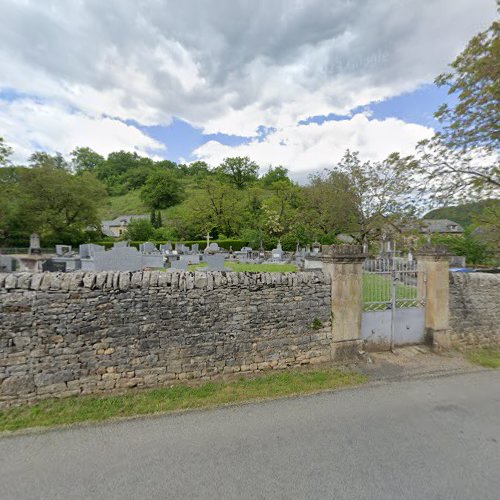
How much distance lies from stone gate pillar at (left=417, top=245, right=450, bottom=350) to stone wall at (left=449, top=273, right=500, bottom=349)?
0.38m

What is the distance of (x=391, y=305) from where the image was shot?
6.41 meters

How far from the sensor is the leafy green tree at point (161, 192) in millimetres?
67375

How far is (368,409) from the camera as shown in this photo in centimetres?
414

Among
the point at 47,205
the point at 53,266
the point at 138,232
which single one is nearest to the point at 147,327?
the point at 53,266

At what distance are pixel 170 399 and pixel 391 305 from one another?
5.41 meters

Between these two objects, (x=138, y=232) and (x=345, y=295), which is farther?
(x=138, y=232)

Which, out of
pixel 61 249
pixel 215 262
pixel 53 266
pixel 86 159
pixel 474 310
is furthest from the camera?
pixel 86 159

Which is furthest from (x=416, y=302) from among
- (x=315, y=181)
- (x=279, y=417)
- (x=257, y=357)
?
(x=315, y=181)

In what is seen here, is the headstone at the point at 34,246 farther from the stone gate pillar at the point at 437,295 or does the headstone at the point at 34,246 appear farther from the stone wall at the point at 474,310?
the stone wall at the point at 474,310

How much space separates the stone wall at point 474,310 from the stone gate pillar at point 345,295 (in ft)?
10.0

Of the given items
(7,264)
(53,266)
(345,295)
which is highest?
(7,264)

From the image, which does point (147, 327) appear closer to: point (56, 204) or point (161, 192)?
point (56, 204)

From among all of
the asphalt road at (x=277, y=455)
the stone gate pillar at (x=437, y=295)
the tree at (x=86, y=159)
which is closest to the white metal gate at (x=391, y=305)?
the stone gate pillar at (x=437, y=295)

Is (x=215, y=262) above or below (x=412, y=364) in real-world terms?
above
